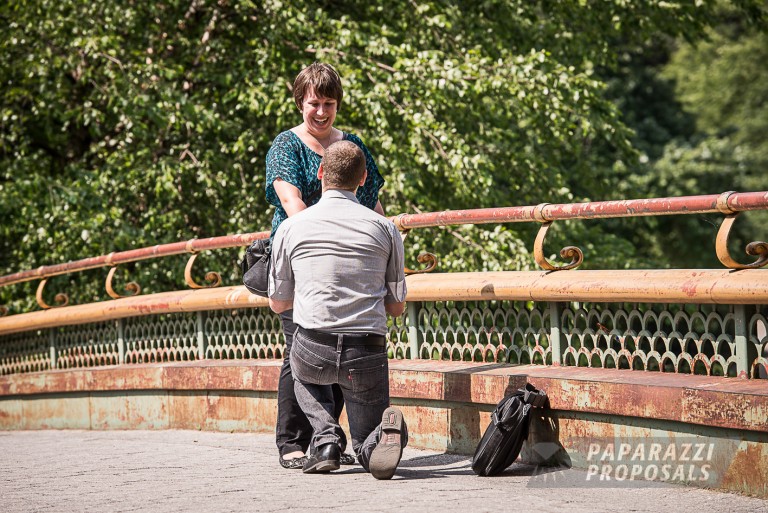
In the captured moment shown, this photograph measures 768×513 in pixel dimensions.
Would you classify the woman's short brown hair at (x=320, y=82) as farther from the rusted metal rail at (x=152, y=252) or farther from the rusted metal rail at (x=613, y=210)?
the rusted metal rail at (x=152, y=252)

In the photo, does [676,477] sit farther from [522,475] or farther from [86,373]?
[86,373]

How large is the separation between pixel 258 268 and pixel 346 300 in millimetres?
627

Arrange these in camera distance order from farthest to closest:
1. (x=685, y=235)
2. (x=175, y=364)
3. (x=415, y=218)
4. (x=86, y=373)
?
(x=685, y=235)
(x=86, y=373)
(x=175, y=364)
(x=415, y=218)

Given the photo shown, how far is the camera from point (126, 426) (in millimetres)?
8328

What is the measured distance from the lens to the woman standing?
5.27 metres

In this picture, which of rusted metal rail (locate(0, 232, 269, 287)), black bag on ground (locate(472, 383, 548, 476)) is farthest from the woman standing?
rusted metal rail (locate(0, 232, 269, 287))

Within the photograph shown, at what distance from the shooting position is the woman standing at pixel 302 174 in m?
5.27

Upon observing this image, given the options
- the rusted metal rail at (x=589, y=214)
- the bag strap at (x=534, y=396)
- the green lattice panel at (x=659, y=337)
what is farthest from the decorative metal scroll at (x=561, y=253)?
the bag strap at (x=534, y=396)

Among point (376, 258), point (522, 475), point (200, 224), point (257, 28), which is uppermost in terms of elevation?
point (257, 28)

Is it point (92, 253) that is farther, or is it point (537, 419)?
point (92, 253)

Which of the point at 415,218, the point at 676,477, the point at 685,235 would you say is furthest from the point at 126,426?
the point at 685,235

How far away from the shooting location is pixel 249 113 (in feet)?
39.8

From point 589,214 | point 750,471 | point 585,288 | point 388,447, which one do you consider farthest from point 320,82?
point 750,471

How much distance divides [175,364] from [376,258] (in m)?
3.27
